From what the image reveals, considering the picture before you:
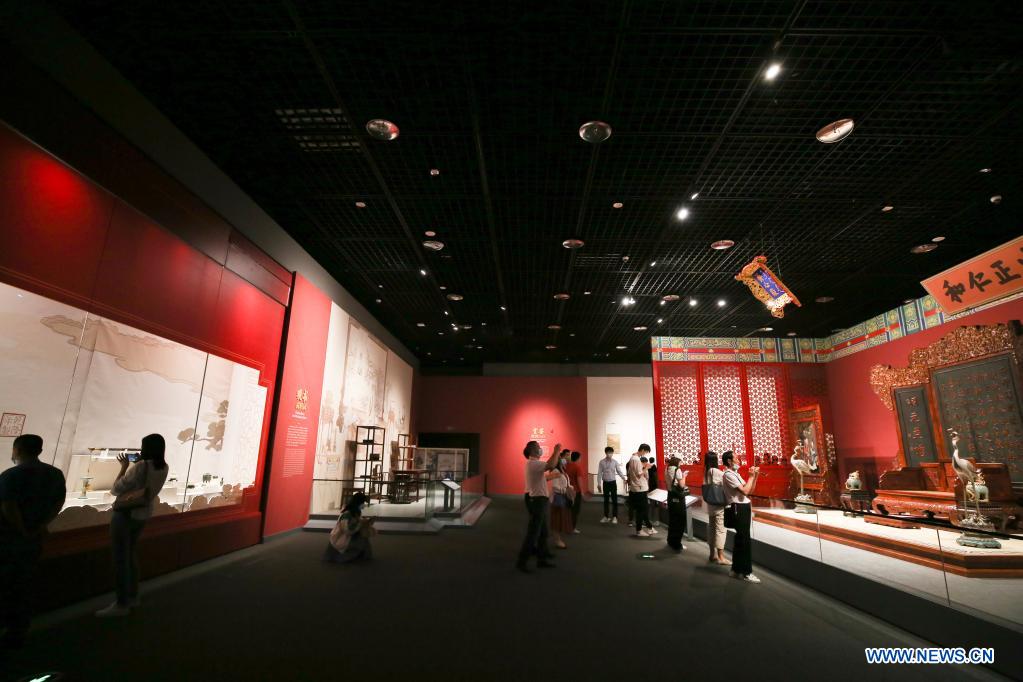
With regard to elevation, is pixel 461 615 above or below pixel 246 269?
below

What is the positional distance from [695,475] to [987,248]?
6969 millimetres

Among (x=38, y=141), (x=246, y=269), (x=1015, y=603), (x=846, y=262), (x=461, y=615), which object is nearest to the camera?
(x=1015, y=603)

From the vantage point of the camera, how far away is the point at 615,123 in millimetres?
4766

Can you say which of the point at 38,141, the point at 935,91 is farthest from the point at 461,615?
the point at 935,91

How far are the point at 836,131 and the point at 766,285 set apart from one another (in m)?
2.52

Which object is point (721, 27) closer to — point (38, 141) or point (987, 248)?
point (38, 141)

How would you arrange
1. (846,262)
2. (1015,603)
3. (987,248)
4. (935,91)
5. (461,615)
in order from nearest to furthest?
(1015,603), (461,615), (935,91), (987,248), (846,262)

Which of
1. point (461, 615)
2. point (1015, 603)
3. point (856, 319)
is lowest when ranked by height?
point (461, 615)

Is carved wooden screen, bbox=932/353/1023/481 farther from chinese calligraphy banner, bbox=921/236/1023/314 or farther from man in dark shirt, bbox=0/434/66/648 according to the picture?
man in dark shirt, bbox=0/434/66/648

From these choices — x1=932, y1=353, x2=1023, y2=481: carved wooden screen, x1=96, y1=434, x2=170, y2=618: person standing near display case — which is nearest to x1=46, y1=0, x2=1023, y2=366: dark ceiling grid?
x1=932, y1=353, x2=1023, y2=481: carved wooden screen

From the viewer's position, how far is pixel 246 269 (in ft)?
19.9

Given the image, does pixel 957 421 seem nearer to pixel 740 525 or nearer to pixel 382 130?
pixel 740 525

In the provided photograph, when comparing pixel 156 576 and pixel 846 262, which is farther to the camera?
pixel 846 262

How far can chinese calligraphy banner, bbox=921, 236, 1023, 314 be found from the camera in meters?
6.04
